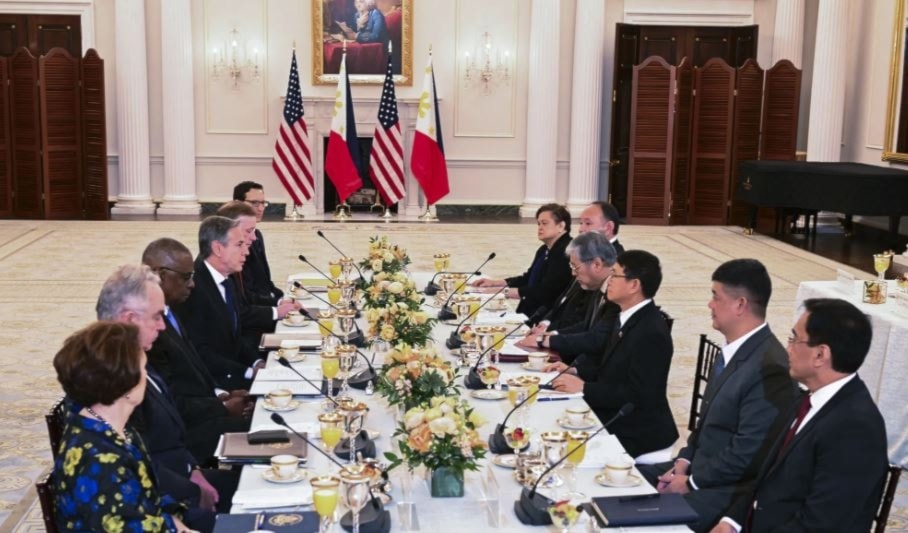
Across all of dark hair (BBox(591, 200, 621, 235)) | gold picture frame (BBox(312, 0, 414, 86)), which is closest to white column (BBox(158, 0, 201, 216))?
gold picture frame (BBox(312, 0, 414, 86))

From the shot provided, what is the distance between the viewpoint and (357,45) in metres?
15.6

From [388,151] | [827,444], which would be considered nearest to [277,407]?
[827,444]

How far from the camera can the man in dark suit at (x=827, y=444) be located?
10.2ft

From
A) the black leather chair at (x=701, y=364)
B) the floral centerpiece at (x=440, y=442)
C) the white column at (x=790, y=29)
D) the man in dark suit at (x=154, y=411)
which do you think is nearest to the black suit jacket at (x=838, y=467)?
the floral centerpiece at (x=440, y=442)

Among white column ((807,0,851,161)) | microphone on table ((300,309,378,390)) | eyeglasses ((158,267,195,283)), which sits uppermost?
white column ((807,0,851,161))

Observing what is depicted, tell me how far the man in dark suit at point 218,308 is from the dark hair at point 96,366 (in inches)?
96.1

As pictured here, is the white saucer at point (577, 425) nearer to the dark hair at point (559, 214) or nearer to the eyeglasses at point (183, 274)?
the eyeglasses at point (183, 274)

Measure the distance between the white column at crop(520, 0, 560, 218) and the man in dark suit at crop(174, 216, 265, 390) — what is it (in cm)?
1031

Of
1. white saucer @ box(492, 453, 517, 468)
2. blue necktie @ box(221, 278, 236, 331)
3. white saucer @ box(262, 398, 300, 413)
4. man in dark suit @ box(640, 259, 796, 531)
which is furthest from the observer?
blue necktie @ box(221, 278, 236, 331)

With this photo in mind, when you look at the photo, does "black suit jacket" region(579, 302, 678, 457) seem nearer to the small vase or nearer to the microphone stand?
the small vase

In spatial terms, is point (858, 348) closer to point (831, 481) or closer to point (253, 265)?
point (831, 481)

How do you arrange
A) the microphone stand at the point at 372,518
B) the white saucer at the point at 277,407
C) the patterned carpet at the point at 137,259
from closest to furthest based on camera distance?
the microphone stand at the point at 372,518 < the white saucer at the point at 277,407 < the patterned carpet at the point at 137,259

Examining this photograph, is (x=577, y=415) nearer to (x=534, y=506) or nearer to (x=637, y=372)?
(x=637, y=372)

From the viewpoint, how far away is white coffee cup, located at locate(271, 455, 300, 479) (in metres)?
3.34
